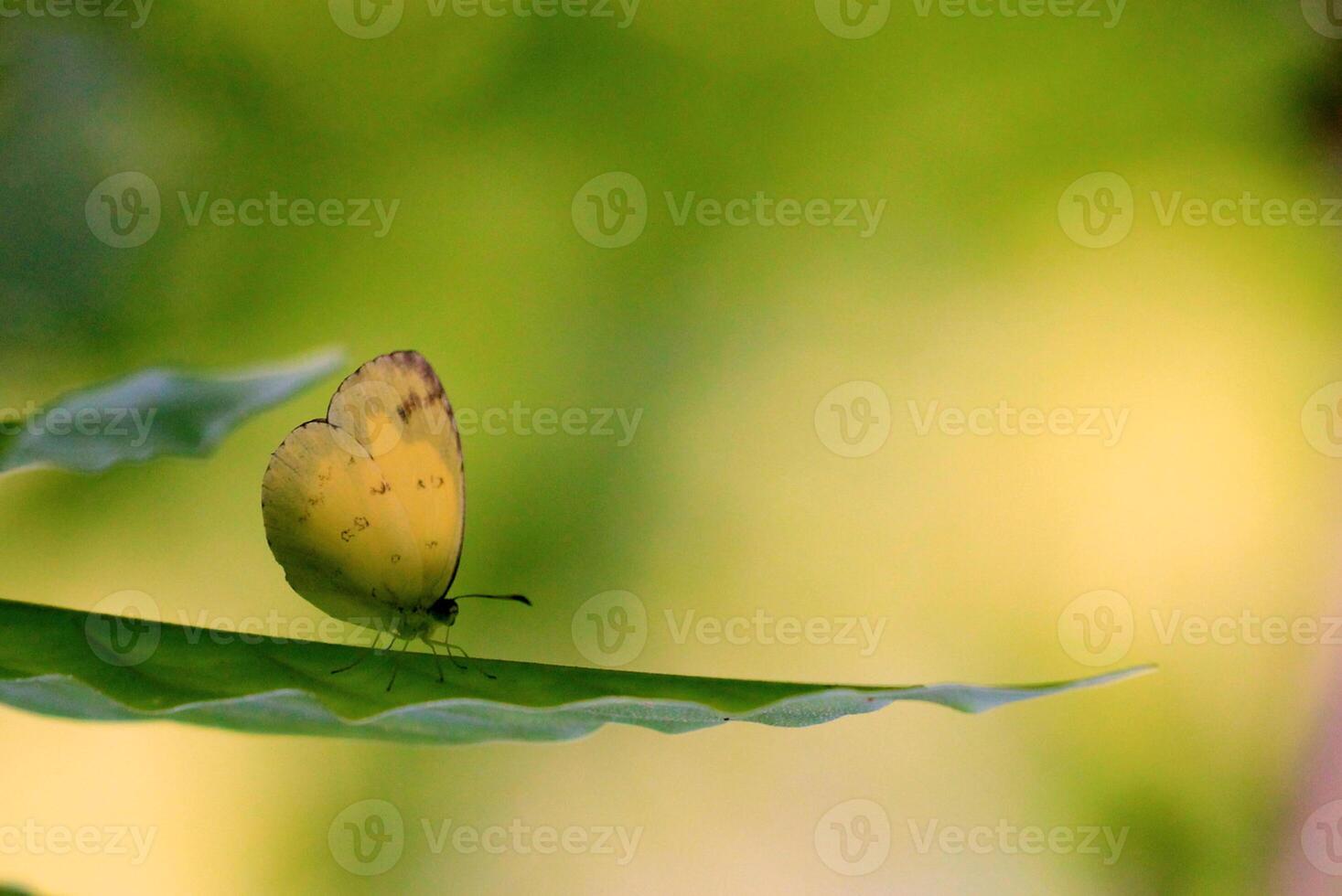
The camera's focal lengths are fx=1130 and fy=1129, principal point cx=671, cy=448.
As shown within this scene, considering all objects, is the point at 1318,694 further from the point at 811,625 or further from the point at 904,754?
the point at 811,625

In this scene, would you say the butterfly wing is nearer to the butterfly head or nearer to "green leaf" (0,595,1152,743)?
the butterfly head

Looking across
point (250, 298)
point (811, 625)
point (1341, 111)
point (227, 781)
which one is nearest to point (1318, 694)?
point (811, 625)

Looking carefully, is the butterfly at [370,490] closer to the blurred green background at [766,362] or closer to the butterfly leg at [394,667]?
the butterfly leg at [394,667]

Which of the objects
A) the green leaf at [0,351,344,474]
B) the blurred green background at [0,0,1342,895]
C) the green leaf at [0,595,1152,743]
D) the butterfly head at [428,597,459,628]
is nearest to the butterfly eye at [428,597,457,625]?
the butterfly head at [428,597,459,628]

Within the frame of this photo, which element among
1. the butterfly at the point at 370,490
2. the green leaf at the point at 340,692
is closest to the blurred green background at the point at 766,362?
the butterfly at the point at 370,490

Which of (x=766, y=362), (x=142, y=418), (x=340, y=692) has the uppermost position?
(x=766, y=362)

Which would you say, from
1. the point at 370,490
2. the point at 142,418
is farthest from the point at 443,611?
the point at 142,418

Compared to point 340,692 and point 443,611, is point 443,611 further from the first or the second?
point 340,692
